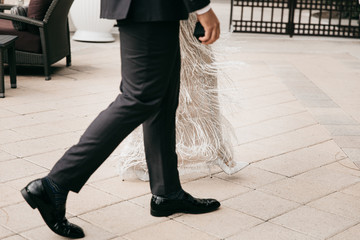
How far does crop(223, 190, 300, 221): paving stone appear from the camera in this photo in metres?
3.09

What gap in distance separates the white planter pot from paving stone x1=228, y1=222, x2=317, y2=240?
692 cm

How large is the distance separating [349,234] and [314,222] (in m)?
0.19

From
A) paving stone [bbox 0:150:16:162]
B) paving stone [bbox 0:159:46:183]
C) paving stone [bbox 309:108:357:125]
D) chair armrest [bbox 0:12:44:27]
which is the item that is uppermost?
chair armrest [bbox 0:12:44:27]

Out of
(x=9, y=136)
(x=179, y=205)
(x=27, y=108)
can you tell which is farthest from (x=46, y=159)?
(x=27, y=108)

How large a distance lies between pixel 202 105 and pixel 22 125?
73.0 inches

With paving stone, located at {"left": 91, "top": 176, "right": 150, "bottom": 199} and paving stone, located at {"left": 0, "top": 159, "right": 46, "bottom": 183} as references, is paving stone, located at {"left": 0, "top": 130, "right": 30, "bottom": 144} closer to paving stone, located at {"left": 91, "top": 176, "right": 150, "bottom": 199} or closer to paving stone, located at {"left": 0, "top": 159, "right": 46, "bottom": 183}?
paving stone, located at {"left": 0, "top": 159, "right": 46, "bottom": 183}

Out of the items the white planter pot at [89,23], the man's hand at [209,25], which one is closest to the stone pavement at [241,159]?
the man's hand at [209,25]

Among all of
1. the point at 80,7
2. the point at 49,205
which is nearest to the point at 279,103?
the point at 49,205

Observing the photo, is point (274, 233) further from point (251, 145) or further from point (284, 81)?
point (284, 81)

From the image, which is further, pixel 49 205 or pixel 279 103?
pixel 279 103

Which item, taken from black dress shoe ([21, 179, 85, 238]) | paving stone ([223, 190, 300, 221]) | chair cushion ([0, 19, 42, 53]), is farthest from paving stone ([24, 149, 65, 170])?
chair cushion ([0, 19, 42, 53])

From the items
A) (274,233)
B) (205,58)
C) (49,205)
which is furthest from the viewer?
(205,58)

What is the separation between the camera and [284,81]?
6.96 m

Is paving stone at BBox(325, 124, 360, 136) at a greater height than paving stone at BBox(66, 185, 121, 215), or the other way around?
paving stone at BBox(66, 185, 121, 215)
